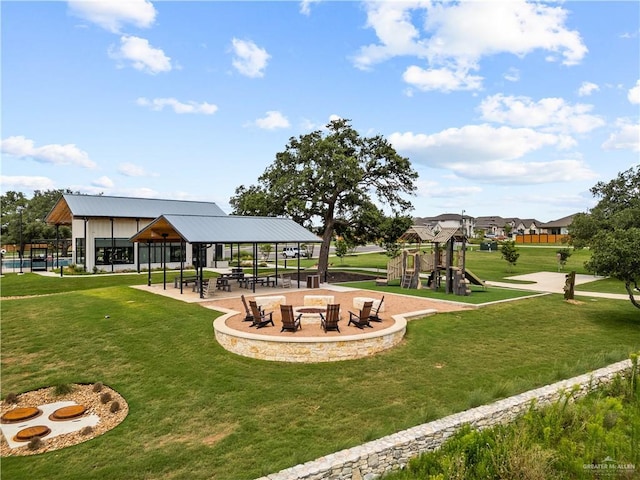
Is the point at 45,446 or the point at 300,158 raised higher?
the point at 300,158

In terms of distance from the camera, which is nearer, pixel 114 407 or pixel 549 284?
pixel 114 407

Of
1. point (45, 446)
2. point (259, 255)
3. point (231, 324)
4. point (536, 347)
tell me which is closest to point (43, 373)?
point (45, 446)

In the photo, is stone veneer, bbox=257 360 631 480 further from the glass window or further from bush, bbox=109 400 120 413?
the glass window

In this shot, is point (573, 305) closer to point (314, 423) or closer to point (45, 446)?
point (314, 423)

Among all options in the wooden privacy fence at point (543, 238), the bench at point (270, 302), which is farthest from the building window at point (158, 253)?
the wooden privacy fence at point (543, 238)

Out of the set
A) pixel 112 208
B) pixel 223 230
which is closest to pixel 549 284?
pixel 223 230

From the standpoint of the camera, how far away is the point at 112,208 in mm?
33062

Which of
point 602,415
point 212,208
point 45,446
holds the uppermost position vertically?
point 212,208

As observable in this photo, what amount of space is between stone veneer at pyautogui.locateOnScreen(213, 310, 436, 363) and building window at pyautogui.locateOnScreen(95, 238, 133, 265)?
82.3ft

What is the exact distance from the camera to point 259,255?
50281 millimetres

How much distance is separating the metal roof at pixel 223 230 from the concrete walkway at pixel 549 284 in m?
12.3

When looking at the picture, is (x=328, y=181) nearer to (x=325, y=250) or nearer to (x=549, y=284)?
(x=325, y=250)

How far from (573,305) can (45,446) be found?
19186mm

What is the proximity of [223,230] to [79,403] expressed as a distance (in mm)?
12029
